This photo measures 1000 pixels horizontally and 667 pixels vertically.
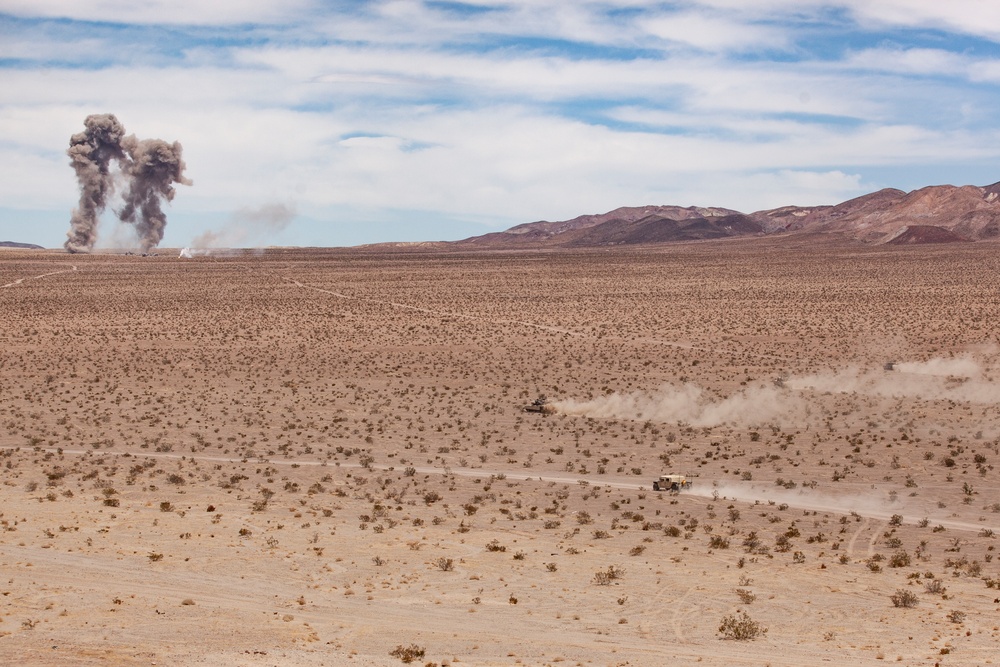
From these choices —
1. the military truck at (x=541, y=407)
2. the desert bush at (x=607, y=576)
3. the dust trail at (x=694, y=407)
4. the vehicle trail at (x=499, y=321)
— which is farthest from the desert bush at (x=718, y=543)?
the vehicle trail at (x=499, y=321)

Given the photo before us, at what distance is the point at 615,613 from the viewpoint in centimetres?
1872

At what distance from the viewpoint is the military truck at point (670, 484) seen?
27.9 metres

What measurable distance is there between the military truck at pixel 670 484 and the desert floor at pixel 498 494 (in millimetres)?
354

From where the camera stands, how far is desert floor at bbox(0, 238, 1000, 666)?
17688 mm

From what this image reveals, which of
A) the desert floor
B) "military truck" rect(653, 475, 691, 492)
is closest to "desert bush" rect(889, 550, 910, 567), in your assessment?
the desert floor

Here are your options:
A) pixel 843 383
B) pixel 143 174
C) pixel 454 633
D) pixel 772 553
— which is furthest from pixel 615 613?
pixel 143 174

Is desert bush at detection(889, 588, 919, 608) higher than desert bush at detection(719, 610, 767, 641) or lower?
higher

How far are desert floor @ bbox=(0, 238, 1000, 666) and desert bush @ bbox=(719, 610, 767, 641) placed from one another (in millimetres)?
87

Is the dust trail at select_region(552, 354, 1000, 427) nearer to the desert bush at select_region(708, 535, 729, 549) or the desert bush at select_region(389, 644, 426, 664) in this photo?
the desert bush at select_region(708, 535, 729, 549)

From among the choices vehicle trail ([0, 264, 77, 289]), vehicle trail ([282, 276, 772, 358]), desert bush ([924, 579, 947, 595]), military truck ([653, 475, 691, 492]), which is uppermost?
vehicle trail ([0, 264, 77, 289])

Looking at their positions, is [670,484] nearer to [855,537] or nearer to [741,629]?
[855,537]

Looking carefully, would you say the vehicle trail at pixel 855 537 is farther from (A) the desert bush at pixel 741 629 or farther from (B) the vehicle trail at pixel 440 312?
(B) the vehicle trail at pixel 440 312

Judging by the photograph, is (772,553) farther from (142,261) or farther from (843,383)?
(142,261)

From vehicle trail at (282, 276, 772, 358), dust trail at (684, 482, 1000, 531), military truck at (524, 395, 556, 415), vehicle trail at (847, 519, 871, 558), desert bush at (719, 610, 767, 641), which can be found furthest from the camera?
vehicle trail at (282, 276, 772, 358)
